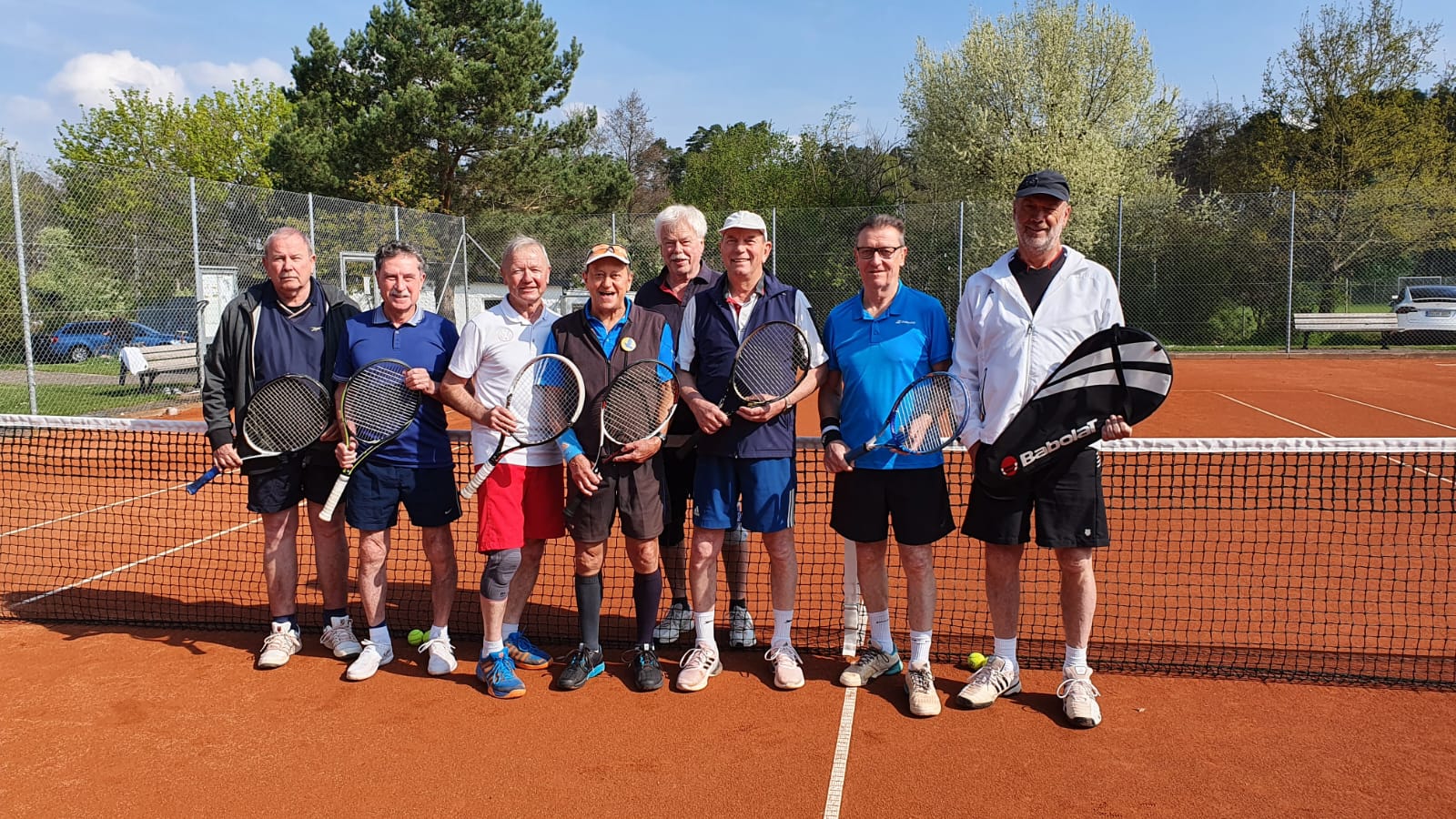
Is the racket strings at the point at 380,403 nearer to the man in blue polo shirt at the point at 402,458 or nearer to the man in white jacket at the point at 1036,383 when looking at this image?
the man in blue polo shirt at the point at 402,458

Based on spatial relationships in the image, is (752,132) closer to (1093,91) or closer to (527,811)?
(1093,91)

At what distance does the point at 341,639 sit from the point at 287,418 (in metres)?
1.03

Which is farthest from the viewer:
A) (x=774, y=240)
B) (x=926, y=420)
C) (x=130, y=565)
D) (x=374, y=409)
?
(x=774, y=240)

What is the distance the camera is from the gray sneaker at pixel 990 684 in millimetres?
3575

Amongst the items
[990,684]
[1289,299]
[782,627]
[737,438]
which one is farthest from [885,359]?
[1289,299]

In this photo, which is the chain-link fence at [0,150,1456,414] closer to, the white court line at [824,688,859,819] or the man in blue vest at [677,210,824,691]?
Result: the man in blue vest at [677,210,824,691]

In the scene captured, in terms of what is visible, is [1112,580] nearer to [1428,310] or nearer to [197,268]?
[197,268]

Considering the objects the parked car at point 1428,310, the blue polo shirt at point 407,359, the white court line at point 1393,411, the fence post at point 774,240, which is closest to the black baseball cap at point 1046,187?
the blue polo shirt at point 407,359

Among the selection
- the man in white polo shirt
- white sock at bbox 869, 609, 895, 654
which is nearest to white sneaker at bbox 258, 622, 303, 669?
the man in white polo shirt

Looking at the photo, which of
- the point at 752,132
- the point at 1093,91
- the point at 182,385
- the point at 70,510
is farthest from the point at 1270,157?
the point at 70,510

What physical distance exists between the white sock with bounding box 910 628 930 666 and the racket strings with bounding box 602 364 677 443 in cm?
131

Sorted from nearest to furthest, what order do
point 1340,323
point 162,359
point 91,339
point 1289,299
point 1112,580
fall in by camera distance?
point 1112,580 < point 162,359 < point 91,339 < point 1289,299 < point 1340,323

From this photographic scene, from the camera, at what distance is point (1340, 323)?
19.3m

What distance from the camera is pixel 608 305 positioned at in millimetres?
3727
